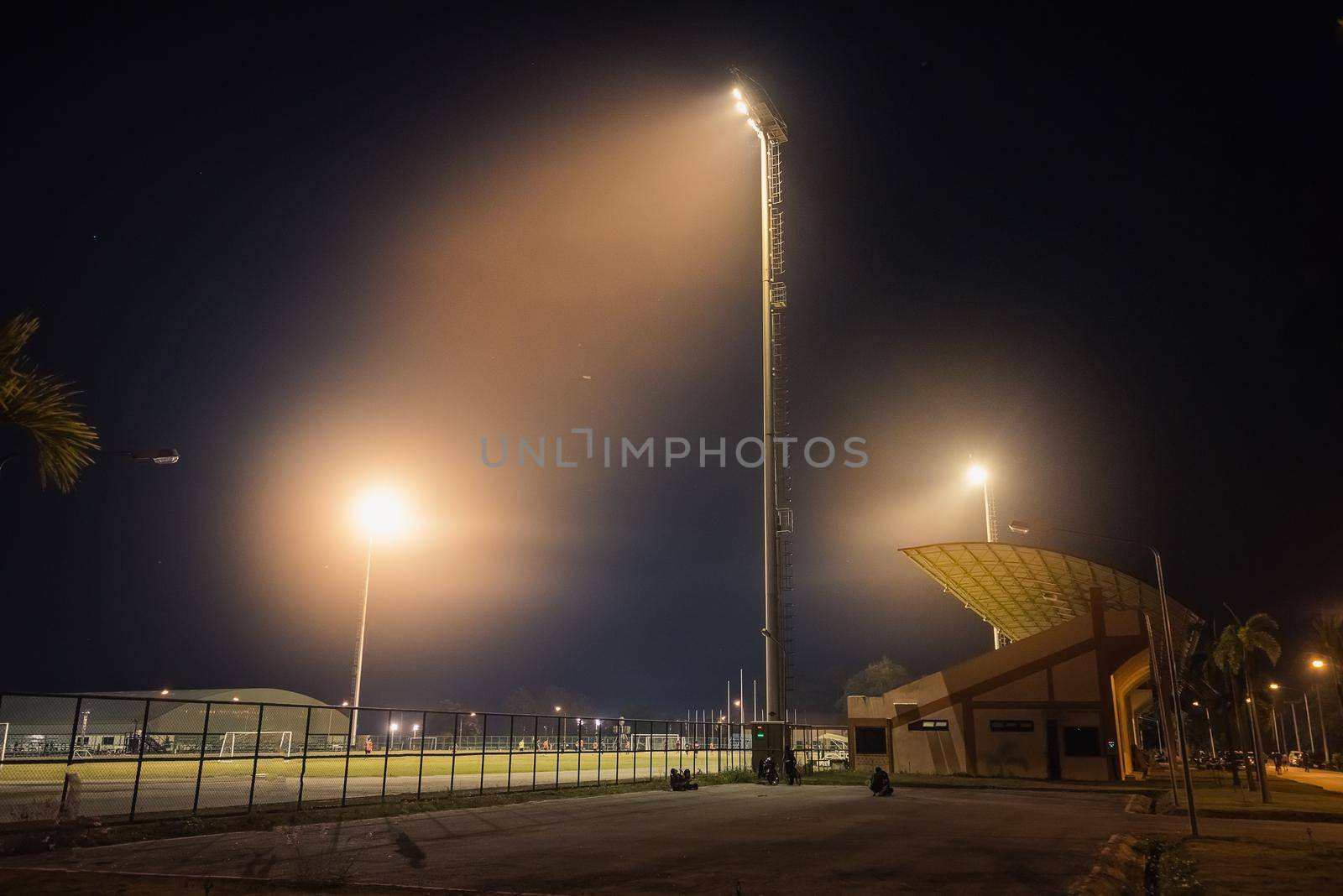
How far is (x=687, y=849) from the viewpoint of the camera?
50.0ft

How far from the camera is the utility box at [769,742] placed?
38906 mm

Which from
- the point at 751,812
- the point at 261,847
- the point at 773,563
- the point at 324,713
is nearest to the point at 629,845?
the point at 261,847

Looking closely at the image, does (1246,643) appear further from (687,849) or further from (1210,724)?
(687,849)

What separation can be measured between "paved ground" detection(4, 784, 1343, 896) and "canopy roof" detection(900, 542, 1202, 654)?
2339 centimetres

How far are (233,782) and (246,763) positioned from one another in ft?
40.1

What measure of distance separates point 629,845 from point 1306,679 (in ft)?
360

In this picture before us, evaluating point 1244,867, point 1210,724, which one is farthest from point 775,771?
point 1210,724

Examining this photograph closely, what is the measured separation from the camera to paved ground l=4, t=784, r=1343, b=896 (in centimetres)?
1182

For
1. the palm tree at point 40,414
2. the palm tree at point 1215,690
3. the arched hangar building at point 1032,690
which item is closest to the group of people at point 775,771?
the arched hangar building at point 1032,690

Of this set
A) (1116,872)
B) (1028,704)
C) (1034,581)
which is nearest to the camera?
(1116,872)

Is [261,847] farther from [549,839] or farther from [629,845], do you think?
[629,845]

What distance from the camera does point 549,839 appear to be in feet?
54.2

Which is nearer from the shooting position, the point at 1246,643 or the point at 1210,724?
the point at 1246,643

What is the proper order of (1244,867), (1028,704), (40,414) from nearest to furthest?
1. (40,414)
2. (1244,867)
3. (1028,704)
